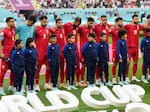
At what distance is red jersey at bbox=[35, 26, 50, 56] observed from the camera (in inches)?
391

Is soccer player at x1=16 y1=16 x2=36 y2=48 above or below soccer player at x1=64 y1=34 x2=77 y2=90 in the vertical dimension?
above

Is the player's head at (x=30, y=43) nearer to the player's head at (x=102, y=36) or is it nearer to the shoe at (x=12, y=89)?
the shoe at (x=12, y=89)

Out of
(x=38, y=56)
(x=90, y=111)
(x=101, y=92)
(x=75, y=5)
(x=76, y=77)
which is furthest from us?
(x=75, y=5)

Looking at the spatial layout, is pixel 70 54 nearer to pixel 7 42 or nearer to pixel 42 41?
pixel 42 41

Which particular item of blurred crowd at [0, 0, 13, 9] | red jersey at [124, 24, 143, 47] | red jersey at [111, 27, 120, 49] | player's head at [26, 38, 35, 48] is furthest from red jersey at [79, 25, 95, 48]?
blurred crowd at [0, 0, 13, 9]

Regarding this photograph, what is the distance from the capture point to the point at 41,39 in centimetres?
996

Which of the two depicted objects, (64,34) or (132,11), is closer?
(64,34)

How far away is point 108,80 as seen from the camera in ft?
35.1

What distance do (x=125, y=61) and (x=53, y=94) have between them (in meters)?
2.80

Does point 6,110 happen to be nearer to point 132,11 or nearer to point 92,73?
point 92,73

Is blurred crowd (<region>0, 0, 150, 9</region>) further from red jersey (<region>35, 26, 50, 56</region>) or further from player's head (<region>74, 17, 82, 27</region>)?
red jersey (<region>35, 26, 50, 56</region>)

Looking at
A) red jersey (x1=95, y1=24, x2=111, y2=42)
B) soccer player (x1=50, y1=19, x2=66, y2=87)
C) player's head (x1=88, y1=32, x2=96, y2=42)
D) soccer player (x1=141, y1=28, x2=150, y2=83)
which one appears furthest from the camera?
soccer player (x1=141, y1=28, x2=150, y2=83)

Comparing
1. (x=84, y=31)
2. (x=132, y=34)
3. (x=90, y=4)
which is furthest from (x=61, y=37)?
(x=90, y=4)

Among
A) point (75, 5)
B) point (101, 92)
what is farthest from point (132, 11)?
point (101, 92)
